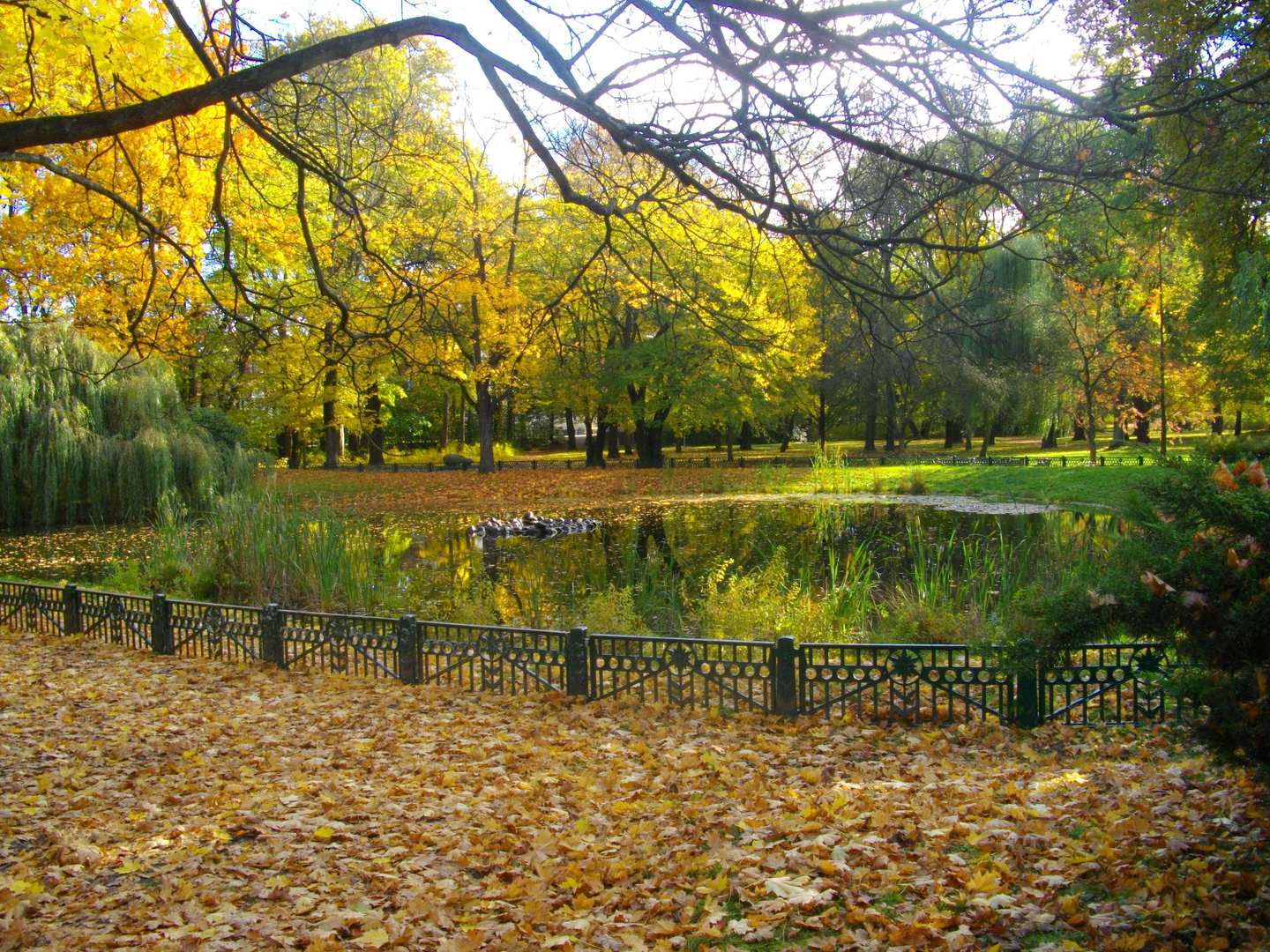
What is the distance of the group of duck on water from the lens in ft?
51.8

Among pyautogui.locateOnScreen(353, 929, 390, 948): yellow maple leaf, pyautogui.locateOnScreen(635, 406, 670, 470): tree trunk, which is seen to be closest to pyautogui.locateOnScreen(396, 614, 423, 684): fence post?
pyautogui.locateOnScreen(353, 929, 390, 948): yellow maple leaf

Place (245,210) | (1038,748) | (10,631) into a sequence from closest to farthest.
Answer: (1038,748) < (10,631) < (245,210)

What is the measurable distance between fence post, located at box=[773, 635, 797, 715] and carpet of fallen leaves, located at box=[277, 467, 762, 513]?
1442cm

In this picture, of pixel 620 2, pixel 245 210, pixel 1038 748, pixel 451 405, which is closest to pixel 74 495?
pixel 245 210

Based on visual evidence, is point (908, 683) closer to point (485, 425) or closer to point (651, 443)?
point (485, 425)

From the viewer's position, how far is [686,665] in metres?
5.64

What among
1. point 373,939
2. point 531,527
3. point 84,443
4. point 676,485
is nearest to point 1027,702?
point 373,939

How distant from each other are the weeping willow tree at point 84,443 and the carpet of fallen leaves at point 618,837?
11.9m

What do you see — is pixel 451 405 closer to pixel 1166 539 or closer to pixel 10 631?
pixel 10 631

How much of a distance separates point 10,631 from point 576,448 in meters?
40.3

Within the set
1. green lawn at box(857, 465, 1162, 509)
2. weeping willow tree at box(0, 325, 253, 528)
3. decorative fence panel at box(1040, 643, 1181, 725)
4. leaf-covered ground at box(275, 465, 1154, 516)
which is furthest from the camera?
leaf-covered ground at box(275, 465, 1154, 516)

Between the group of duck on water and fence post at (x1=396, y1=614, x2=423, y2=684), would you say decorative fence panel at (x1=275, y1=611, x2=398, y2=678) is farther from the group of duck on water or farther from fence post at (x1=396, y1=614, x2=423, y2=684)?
the group of duck on water

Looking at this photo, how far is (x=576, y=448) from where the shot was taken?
48812 millimetres

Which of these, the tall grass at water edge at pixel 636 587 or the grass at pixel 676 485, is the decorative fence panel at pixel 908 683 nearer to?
the tall grass at water edge at pixel 636 587
